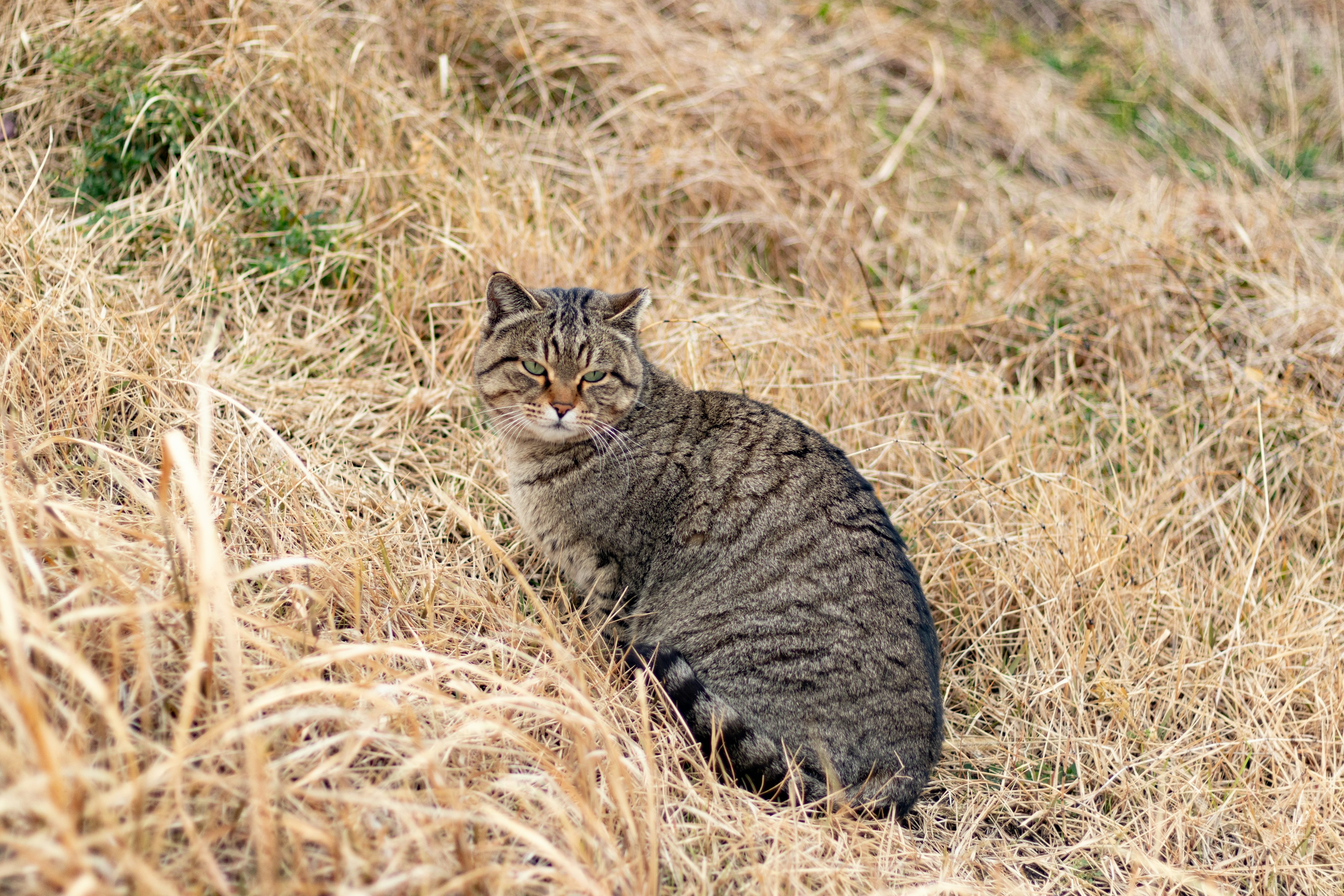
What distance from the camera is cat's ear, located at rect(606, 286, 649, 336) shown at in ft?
10.5

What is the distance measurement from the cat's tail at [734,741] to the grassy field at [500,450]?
0.27ft

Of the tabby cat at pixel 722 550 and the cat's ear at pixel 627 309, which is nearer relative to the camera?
the tabby cat at pixel 722 550

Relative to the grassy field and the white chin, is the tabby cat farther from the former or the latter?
the grassy field

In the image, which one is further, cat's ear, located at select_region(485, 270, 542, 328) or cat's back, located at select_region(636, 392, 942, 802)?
cat's ear, located at select_region(485, 270, 542, 328)

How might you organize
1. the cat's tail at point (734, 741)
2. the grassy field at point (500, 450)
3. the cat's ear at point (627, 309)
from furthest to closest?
the cat's ear at point (627, 309) < the cat's tail at point (734, 741) < the grassy field at point (500, 450)

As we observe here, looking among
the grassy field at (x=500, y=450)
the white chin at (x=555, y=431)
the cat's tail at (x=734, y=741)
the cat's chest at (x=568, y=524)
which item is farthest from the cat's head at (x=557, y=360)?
the cat's tail at (x=734, y=741)

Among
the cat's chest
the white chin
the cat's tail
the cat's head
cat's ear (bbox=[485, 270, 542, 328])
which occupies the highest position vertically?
cat's ear (bbox=[485, 270, 542, 328])

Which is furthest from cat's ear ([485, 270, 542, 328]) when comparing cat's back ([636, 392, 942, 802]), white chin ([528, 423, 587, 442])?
cat's back ([636, 392, 942, 802])

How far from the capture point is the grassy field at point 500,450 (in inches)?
75.0

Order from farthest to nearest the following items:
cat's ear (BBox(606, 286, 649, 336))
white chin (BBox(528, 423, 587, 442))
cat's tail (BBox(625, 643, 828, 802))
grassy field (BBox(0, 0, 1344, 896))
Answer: cat's ear (BBox(606, 286, 649, 336))
white chin (BBox(528, 423, 587, 442))
cat's tail (BBox(625, 643, 828, 802))
grassy field (BBox(0, 0, 1344, 896))

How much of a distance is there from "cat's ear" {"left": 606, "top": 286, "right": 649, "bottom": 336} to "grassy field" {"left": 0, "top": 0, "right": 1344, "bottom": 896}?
694mm

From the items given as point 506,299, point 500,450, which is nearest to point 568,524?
point 500,450

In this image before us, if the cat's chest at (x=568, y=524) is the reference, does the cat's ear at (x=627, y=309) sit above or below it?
above

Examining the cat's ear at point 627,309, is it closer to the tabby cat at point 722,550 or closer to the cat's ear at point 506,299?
the tabby cat at point 722,550
